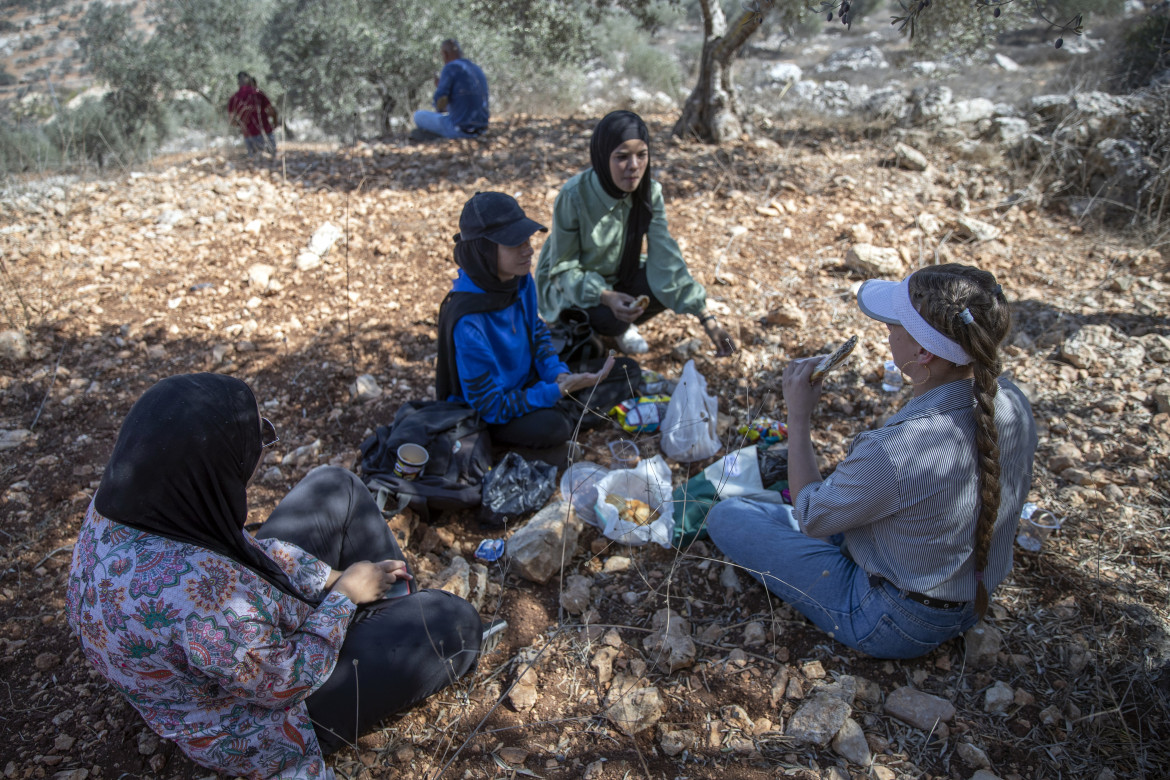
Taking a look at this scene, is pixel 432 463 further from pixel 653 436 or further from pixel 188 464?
pixel 188 464

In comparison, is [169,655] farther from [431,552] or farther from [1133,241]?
[1133,241]

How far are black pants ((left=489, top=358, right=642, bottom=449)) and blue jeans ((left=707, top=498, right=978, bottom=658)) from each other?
0.83m

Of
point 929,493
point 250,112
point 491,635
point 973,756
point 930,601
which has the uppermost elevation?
point 250,112

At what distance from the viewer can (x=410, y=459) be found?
2.74 m

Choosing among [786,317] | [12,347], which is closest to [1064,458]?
[786,317]

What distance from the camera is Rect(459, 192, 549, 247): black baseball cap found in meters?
2.76

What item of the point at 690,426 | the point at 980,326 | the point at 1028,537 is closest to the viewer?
the point at 980,326

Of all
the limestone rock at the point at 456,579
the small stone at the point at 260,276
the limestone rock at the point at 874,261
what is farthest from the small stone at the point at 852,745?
the small stone at the point at 260,276

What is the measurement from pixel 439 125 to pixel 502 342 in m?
6.08

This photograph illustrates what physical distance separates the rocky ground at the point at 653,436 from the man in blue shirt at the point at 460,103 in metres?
1.12

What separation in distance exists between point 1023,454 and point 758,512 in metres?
0.88

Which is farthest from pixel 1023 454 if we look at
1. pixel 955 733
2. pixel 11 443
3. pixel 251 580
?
pixel 11 443

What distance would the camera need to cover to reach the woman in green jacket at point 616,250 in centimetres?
344

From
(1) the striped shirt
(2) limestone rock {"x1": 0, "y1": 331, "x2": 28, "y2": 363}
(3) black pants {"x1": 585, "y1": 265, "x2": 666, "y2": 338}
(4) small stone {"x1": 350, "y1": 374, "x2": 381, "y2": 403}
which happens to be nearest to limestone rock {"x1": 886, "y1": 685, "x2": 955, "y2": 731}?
(1) the striped shirt
